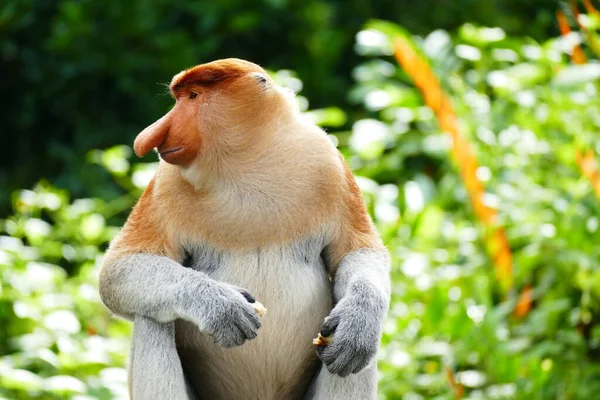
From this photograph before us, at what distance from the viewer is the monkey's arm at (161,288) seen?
7.32 ft

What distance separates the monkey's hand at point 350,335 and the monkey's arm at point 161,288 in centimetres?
16

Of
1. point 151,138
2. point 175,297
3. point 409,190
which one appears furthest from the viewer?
point 409,190

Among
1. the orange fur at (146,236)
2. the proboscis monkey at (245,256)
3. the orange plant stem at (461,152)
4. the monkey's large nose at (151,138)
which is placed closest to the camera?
the monkey's large nose at (151,138)

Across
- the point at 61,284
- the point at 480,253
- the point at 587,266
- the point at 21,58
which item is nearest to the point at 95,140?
the point at 21,58

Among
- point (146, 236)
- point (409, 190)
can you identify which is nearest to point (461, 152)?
point (409, 190)

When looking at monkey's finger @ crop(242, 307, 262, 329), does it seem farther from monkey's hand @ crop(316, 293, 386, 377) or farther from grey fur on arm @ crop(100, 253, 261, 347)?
monkey's hand @ crop(316, 293, 386, 377)

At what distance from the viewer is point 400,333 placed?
4086 mm

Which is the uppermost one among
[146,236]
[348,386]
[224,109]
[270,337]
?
[224,109]

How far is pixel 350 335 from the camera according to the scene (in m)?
2.23

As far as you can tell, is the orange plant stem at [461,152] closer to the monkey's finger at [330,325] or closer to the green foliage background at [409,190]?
the green foliage background at [409,190]

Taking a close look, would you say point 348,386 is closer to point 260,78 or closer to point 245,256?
point 245,256

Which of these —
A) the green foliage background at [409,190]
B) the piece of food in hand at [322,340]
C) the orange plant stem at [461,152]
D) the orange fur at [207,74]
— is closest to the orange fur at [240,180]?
the orange fur at [207,74]

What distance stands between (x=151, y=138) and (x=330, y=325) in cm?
56

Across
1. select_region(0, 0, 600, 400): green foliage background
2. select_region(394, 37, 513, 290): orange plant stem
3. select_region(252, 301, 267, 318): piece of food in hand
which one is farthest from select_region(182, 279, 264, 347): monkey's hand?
select_region(394, 37, 513, 290): orange plant stem
